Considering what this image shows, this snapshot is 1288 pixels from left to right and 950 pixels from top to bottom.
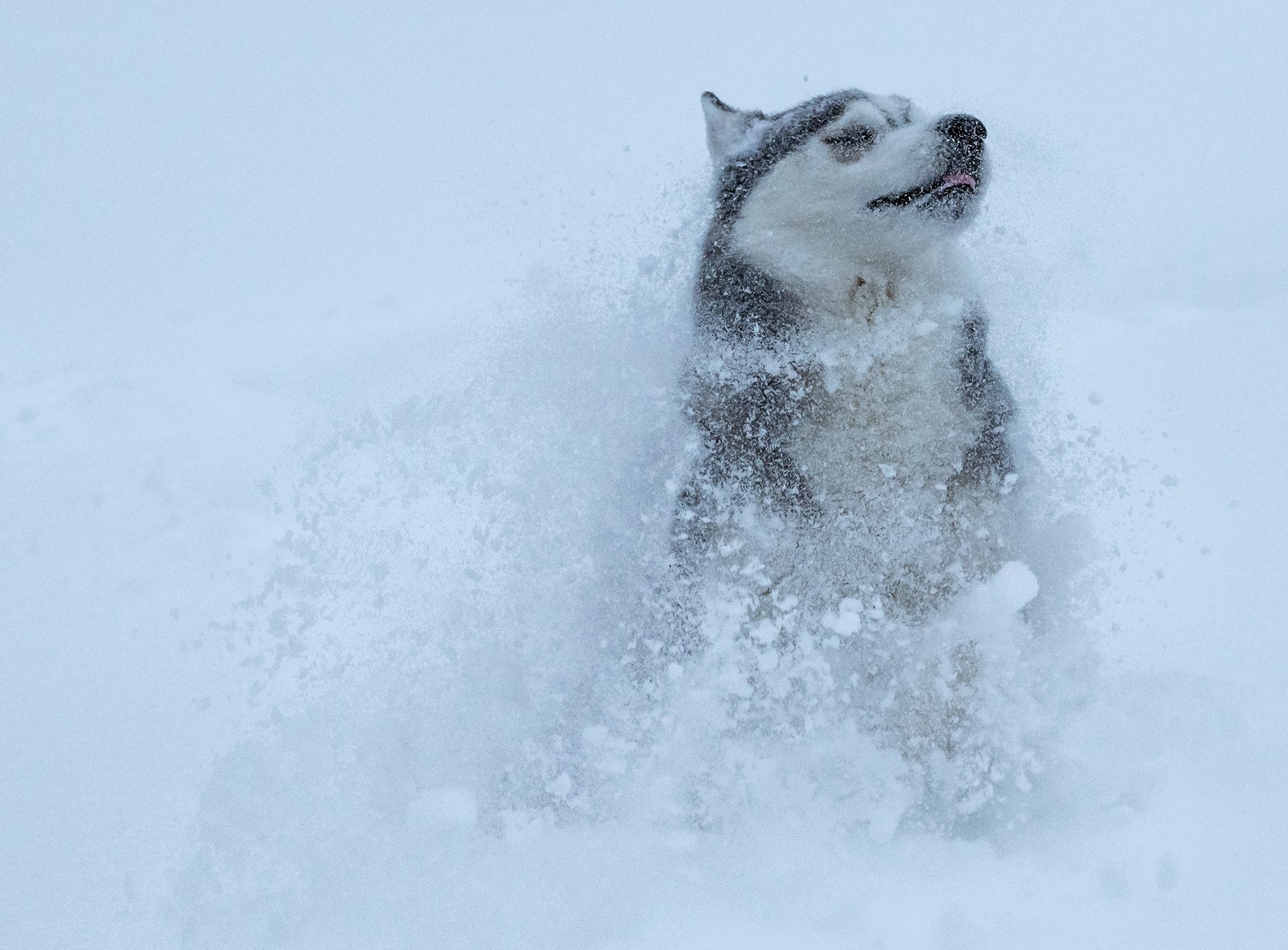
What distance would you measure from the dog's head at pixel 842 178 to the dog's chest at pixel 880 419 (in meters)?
0.22

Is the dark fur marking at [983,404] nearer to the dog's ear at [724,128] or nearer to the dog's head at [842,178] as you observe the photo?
the dog's head at [842,178]

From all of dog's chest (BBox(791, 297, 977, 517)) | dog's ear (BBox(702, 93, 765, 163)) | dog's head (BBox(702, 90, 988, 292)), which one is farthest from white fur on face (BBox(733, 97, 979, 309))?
dog's ear (BBox(702, 93, 765, 163))

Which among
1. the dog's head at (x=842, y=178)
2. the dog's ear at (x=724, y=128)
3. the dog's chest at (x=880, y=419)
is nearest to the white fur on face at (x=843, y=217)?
the dog's head at (x=842, y=178)

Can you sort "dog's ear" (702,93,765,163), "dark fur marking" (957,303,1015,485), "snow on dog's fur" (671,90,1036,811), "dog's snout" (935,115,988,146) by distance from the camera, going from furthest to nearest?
"dog's ear" (702,93,765,163) → "dark fur marking" (957,303,1015,485) → "snow on dog's fur" (671,90,1036,811) → "dog's snout" (935,115,988,146)

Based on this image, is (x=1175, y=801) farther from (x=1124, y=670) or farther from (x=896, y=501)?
(x=896, y=501)

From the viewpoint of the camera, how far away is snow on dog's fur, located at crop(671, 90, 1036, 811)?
249 cm

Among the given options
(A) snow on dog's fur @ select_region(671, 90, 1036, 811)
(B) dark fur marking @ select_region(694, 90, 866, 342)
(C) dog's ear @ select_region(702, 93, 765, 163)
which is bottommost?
(A) snow on dog's fur @ select_region(671, 90, 1036, 811)

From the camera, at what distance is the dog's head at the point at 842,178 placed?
239 cm

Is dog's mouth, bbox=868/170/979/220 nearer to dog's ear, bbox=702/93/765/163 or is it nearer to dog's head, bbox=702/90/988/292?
dog's head, bbox=702/90/988/292

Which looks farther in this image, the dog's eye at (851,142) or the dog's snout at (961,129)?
the dog's eye at (851,142)

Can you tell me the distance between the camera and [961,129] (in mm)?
2350

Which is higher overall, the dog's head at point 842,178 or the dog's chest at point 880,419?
the dog's head at point 842,178

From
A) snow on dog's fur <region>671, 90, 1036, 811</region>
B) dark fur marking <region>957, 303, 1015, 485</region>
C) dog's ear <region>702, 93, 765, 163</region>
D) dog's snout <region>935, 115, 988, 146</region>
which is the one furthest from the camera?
dog's ear <region>702, 93, 765, 163</region>

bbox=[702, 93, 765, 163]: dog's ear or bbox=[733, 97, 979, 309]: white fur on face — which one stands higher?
bbox=[702, 93, 765, 163]: dog's ear
